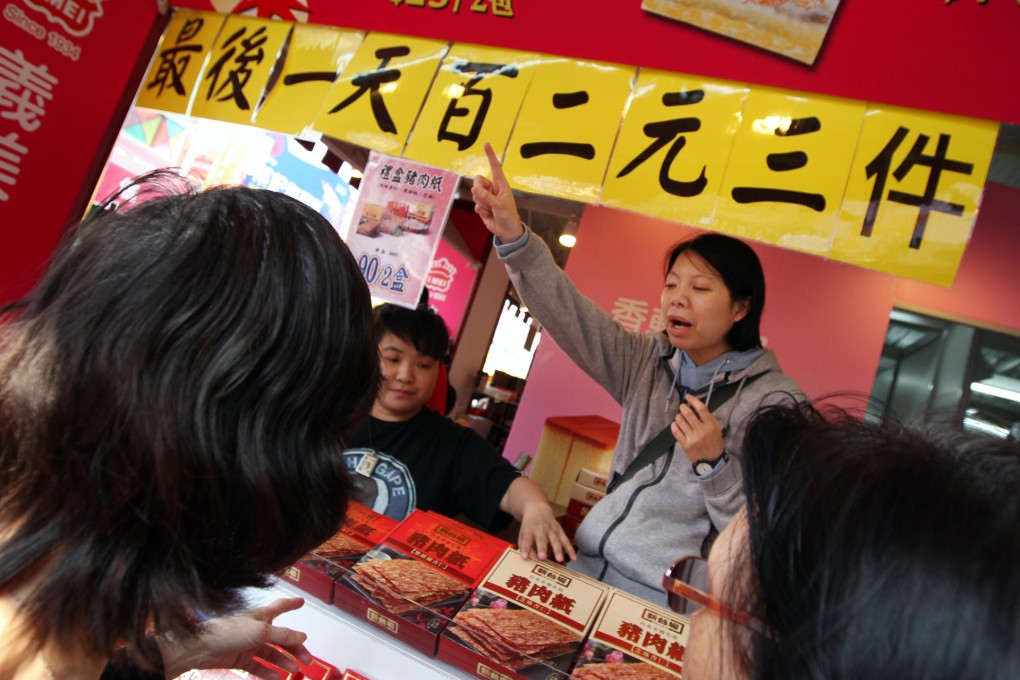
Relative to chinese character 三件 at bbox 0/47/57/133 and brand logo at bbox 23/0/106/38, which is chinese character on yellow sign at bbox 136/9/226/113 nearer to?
brand logo at bbox 23/0/106/38

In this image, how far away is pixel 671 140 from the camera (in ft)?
6.93

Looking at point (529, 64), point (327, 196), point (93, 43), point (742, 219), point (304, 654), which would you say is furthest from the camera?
point (327, 196)

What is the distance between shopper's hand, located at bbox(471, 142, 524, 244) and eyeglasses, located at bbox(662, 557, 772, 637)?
1.28 meters

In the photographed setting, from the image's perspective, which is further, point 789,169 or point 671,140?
point 671,140

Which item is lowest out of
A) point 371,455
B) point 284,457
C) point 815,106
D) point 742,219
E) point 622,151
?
point 371,455

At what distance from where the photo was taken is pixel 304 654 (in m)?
1.23

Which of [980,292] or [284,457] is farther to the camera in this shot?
[980,292]

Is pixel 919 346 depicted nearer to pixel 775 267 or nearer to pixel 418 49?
pixel 775 267

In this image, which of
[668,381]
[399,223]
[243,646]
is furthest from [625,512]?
[399,223]

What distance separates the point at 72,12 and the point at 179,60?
474mm

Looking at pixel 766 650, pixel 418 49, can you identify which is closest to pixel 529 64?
pixel 418 49

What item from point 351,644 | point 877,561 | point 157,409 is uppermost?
point 877,561

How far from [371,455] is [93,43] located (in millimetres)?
2509

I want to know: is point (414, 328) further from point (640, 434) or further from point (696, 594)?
point (696, 594)
